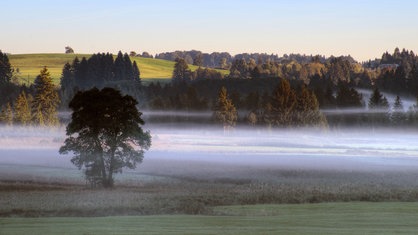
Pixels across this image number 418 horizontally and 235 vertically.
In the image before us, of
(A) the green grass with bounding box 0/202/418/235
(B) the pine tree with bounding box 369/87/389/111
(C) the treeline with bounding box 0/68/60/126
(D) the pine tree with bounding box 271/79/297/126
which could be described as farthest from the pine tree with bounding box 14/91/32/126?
(A) the green grass with bounding box 0/202/418/235

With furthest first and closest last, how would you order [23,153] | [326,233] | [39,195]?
[23,153] < [39,195] < [326,233]

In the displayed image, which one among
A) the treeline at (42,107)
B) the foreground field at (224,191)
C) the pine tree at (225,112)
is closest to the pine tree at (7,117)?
the treeline at (42,107)

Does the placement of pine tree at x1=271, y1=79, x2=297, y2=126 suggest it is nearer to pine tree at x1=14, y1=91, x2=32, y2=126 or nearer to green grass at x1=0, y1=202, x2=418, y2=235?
pine tree at x1=14, y1=91, x2=32, y2=126

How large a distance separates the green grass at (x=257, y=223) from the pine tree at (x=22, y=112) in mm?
101345

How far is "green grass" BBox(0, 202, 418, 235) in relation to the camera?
34094 millimetres

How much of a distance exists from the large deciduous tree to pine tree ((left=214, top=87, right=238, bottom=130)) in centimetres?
8628

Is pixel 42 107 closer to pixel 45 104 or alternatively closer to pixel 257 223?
pixel 45 104

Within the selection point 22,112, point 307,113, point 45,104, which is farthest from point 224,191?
point 307,113

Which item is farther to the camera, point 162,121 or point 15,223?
point 162,121

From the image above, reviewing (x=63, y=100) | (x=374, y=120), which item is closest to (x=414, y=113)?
(x=374, y=120)

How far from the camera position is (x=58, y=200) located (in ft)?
179

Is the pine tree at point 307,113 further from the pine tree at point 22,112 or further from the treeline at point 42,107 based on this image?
the pine tree at point 22,112

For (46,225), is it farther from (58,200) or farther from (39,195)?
(39,195)

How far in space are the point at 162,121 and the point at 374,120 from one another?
47.1 m
